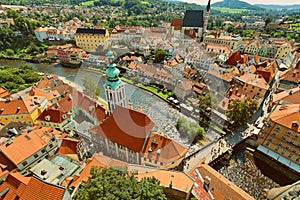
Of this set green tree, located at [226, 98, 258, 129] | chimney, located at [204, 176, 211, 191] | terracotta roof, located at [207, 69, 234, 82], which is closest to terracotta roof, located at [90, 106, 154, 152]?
chimney, located at [204, 176, 211, 191]

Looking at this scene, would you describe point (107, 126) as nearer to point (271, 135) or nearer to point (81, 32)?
point (271, 135)

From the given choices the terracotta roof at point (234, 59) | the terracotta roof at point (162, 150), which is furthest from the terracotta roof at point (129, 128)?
the terracotta roof at point (234, 59)

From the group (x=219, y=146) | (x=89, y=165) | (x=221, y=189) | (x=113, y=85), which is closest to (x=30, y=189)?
(x=89, y=165)

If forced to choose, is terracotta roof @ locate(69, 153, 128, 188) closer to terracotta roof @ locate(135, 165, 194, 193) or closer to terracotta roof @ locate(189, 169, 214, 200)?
terracotta roof @ locate(135, 165, 194, 193)

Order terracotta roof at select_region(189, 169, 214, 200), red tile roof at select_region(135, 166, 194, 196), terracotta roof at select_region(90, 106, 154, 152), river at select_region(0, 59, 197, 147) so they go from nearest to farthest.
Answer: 1. red tile roof at select_region(135, 166, 194, 196)
2. terracotta roof at select_region(189, 169, 214, 200)
3. terracotta roof at select_region(90, 106, 154, 152)
4. river at select_region(0, 59, 197, 147)

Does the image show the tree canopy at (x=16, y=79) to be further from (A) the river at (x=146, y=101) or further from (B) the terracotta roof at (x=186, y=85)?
(B) the terracotta roof at (x=186, y=85)
